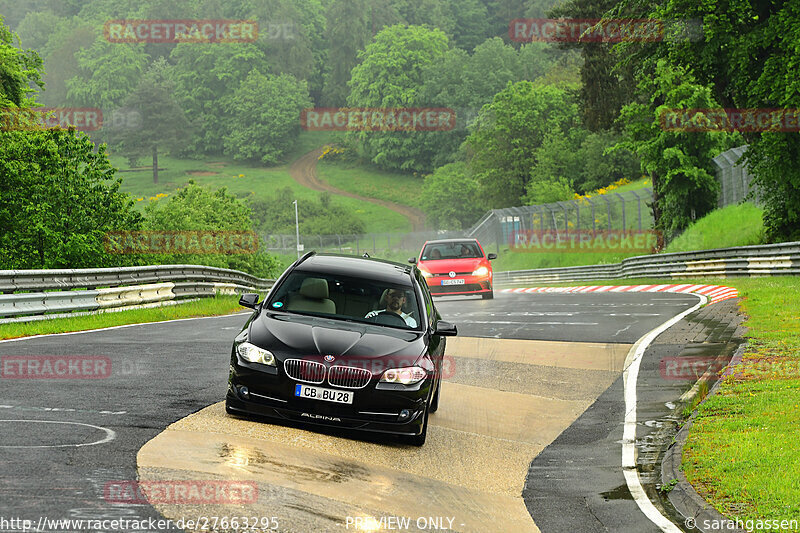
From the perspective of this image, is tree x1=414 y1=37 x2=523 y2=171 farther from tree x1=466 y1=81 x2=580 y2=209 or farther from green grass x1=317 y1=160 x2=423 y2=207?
tree x1=466 y1=81 x2=580 y2=209

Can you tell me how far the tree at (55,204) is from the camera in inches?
1132

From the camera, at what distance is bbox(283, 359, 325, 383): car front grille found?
8.36 metres

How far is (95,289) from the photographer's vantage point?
69.1ft

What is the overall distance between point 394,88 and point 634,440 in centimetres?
14557

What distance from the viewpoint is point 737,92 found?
2881 centimetres

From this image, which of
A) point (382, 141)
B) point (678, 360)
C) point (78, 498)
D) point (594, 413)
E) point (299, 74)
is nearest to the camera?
point (78, 498)

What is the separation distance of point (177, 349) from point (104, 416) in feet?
20.1

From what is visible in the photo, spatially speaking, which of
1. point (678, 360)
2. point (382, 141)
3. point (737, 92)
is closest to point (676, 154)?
point (737, 92)

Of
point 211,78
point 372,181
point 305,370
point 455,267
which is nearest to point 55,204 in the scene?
point 455,267

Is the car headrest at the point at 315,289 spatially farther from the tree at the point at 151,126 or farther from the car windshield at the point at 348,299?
the tree at the point at 151,126

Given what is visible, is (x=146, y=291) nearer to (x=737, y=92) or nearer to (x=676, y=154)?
(x=737, y=92)

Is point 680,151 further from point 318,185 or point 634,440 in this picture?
point 318,185

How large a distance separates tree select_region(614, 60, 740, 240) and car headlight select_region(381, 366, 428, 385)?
37.7m

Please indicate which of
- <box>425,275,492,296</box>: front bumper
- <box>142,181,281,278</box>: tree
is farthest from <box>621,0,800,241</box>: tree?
<box>142,181,281,278</box>: tree
